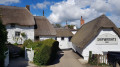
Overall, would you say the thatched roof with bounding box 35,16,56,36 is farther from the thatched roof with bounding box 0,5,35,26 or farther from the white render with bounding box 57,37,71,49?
the white render with bounding box 57,37,71,49

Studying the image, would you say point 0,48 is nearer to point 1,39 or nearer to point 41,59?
point 1,39

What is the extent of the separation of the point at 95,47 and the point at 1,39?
11.1 metres

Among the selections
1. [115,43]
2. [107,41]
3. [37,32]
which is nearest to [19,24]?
[37,32]

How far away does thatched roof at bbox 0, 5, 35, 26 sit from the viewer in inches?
659

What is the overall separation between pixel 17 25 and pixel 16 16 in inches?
77.7

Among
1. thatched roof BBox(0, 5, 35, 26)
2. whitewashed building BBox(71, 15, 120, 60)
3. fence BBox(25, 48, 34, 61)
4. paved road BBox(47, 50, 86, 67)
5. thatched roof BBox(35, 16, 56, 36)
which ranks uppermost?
thatched roof BBox(0, 5, 35, 26)

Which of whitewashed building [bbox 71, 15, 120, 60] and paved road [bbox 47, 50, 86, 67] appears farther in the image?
whitewashed building [bbox 71, 15, 120, 60]

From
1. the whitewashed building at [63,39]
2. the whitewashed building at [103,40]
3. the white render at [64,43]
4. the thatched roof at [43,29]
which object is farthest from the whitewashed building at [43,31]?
the whitewashed building at [103,40]

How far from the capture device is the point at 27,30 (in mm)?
18031

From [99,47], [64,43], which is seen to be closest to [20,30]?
[64,43]

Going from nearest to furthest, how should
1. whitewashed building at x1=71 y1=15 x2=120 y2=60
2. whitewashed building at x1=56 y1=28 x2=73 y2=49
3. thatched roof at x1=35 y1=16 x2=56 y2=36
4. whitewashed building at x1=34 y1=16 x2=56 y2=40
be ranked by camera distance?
whitewashed building at x1=71 y1=15 x2=120 y2=60, whitewashed building at x1=34 y1=16 x2=56 y2=40, thatched roof at x1=35 y1=16 x2=56 y2=36, whitewashed building at x1=56 y1=28 x2=73 y2=49

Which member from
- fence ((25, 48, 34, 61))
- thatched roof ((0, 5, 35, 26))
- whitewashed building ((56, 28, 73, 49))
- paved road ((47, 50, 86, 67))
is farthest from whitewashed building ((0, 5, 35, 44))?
paved road ((47, 50, 86, 67))

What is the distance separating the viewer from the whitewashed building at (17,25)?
55.3 ft

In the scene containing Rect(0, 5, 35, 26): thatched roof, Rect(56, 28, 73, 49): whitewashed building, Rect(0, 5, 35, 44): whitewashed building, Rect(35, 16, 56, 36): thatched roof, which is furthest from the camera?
Rect(56, 28, 73, 49): whitewashed building
